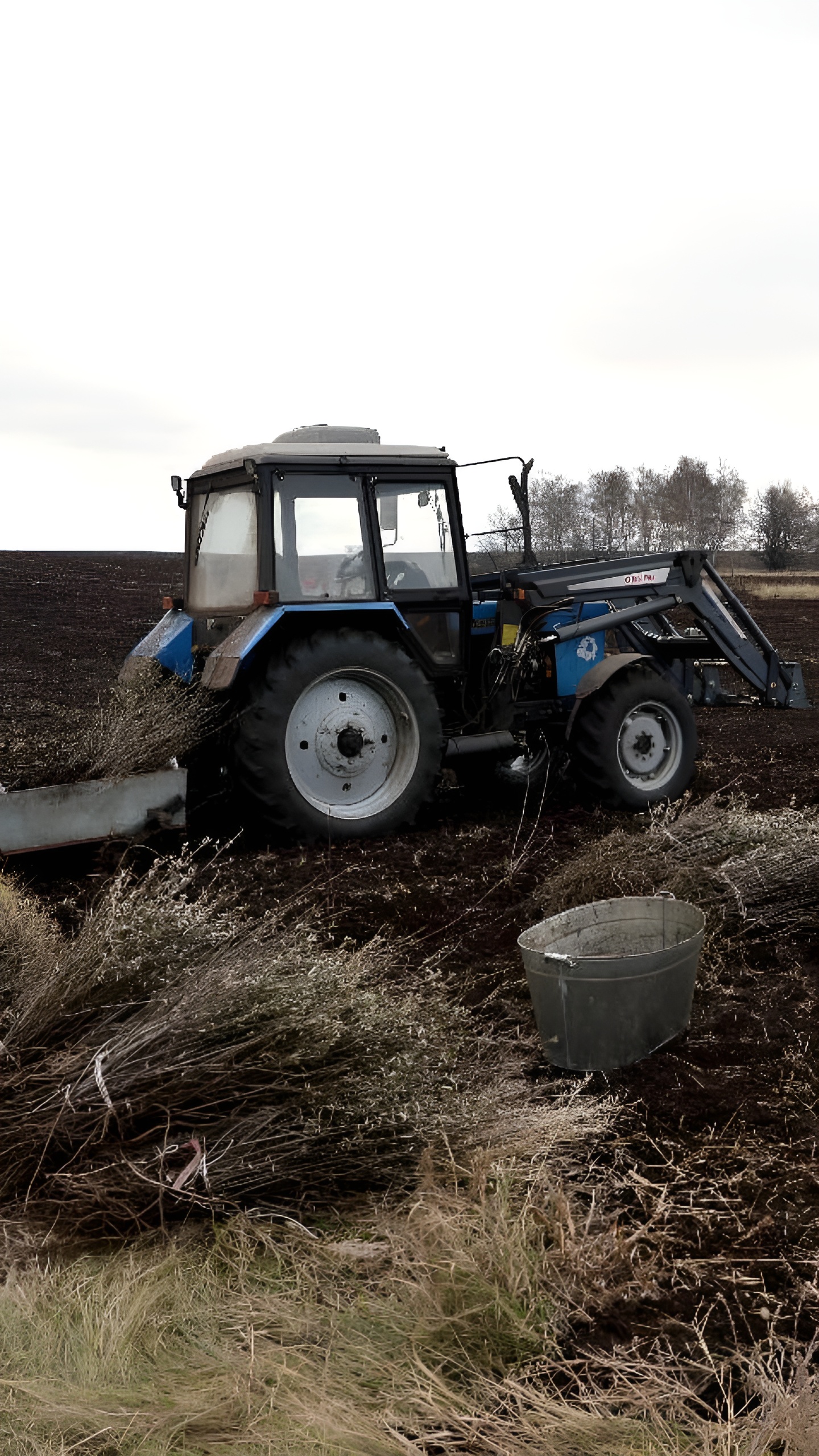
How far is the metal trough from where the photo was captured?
604cm

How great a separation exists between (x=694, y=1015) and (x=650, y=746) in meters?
3.82

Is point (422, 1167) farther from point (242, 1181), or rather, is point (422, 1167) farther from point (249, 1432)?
point (249, 1432)

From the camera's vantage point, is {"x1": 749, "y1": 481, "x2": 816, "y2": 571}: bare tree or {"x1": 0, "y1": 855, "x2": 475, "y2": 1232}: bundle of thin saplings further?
{"x1": 749, "y1": 481, "x2": 816, "y2": 571}: bare tree

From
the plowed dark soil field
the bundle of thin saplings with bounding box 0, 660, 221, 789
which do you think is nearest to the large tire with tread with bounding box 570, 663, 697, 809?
the plowed dark soil field

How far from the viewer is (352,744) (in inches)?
279

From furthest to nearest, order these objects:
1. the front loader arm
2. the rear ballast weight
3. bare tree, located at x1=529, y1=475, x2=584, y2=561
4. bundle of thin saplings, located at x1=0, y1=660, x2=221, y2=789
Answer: bare tree, located at x1=529, y1=475, x2=584, y2=561
the front loader arm
the rear ballast weight
bundle of thin saplings, located at x1=0, y1=660, x2=221, y2=789

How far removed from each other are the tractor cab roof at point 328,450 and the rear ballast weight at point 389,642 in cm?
1

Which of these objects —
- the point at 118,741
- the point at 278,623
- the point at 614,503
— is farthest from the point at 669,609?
the point at 614,503

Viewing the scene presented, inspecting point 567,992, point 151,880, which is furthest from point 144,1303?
point 151,880

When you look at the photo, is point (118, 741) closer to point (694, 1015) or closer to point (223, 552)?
point (223, 552)

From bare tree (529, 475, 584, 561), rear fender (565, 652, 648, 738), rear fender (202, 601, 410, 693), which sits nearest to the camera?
rear fender (202, 601, 410, 693)

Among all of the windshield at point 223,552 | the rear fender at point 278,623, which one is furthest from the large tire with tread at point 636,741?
the windshield at point 223,552

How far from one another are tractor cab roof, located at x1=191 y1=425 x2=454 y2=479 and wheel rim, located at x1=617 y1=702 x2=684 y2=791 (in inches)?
79.8

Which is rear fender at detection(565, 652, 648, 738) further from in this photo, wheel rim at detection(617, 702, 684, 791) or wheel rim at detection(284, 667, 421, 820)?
wheel rim at detection(284, 667, 421, 820)
